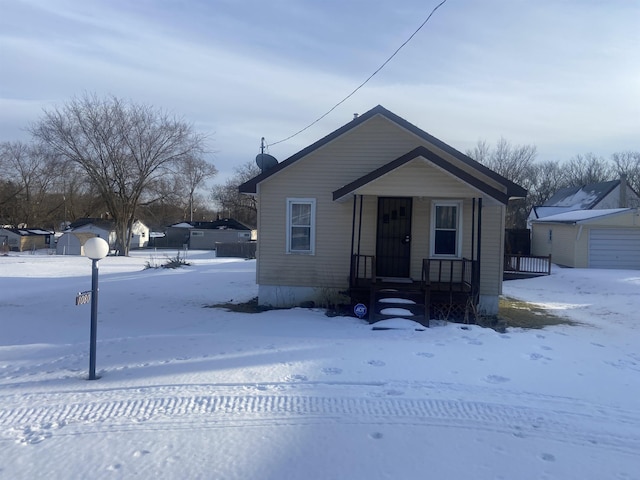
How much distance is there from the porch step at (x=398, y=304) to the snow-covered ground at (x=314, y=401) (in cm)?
47

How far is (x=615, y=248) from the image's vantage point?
24.9 m

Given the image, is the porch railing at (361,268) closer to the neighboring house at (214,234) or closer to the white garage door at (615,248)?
the white garage door at (615,248)

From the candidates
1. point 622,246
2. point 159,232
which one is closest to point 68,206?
point 159,232

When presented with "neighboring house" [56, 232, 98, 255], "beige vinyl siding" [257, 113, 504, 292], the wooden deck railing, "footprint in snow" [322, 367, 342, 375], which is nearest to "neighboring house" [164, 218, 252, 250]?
"neighboring house" [56, 232, 98, 255]

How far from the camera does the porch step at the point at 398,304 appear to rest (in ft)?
33.8

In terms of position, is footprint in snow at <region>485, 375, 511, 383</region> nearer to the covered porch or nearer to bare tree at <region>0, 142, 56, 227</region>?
the covered porch

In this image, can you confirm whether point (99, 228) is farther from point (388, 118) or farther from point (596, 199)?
point (388, 118)

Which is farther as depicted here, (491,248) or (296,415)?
(491,248)

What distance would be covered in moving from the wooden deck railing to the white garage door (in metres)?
2.35

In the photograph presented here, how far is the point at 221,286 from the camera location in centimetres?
1686

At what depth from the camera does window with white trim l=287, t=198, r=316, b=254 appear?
40.9 ft

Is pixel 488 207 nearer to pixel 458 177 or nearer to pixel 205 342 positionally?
pixel 458 177

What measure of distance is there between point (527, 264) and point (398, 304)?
17.3 m

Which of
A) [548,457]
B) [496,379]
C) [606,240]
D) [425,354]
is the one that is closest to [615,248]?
[606,240]
